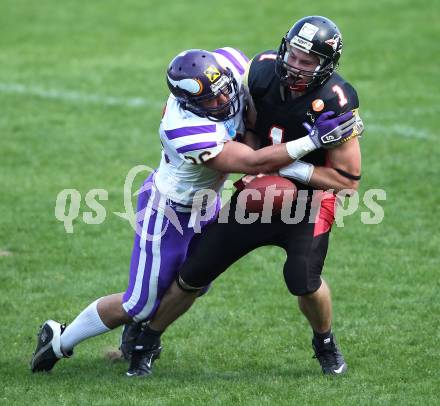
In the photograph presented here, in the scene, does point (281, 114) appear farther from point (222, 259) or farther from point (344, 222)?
point (344, 222)

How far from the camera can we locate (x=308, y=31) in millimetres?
4957

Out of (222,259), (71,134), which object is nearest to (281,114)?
(222,259)

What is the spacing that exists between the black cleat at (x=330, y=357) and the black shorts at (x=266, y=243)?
1.12ft

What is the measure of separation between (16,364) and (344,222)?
3.05 meters

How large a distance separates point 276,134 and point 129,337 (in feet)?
4.65

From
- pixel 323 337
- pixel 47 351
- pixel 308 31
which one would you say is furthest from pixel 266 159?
pixel 47 351

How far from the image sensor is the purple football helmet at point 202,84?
15.9ft

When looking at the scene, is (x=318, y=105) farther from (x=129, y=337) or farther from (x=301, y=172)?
(x=129, y=337)

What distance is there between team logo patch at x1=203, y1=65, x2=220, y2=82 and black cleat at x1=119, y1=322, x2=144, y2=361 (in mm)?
1494

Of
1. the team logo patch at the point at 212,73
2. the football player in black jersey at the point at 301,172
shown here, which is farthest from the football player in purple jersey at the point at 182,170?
the football player in black jersey at the point at 301,172

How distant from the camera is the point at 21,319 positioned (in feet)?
20.0

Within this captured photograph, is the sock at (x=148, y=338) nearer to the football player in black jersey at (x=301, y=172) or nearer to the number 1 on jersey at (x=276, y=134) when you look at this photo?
the football player in black jersey at (x=301, y=172)

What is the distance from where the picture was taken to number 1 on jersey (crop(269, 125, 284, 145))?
512 centimetres

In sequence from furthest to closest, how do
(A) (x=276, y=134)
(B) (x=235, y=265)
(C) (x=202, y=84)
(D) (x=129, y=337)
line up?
(B) (x=235, y=265) → (D) (x=129, y=337) → (A) (x=276, y=134) → (C) (x=202, y=84)
